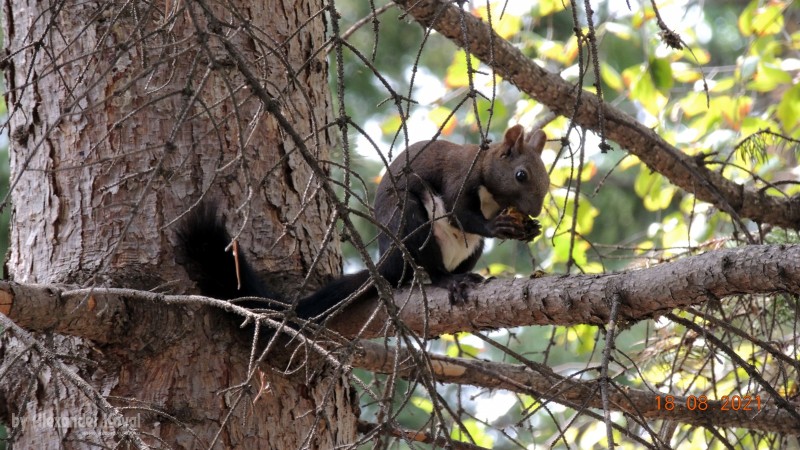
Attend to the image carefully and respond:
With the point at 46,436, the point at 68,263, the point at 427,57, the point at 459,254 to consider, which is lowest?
the point at 46,436

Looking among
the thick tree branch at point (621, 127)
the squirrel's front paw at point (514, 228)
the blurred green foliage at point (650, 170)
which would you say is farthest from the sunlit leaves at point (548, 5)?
the squirrel's front paw at point (514, 228)

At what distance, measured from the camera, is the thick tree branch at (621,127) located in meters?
2.58

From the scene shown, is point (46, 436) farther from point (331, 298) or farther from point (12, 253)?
point (331, 298)

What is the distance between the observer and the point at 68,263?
2250mm

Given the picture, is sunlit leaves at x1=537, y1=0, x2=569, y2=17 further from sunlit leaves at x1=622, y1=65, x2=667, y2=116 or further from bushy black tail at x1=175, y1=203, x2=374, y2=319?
bushy black tail at x1=175, y1=203, x2=374, y2=319

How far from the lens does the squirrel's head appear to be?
3396 millimetres

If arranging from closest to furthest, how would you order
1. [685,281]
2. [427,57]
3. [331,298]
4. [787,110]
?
[685,281]
[331,298]
[787,110]
[427,57]

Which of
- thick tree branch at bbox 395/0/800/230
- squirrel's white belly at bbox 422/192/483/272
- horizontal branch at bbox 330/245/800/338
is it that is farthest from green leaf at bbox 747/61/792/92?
horizontal branch at bbox 330/245/800/338

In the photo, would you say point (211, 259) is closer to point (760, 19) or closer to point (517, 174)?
point (517, 174)

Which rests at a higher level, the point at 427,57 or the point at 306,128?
the point at 427,57

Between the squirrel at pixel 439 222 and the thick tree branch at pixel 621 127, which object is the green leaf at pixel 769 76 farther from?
the squirrel at pixel 439 222

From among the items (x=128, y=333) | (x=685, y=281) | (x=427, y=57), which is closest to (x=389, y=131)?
(x=128, y=333)

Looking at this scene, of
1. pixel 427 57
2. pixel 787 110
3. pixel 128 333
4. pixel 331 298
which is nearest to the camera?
pixel 128 333

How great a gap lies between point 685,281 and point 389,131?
2884 mm
